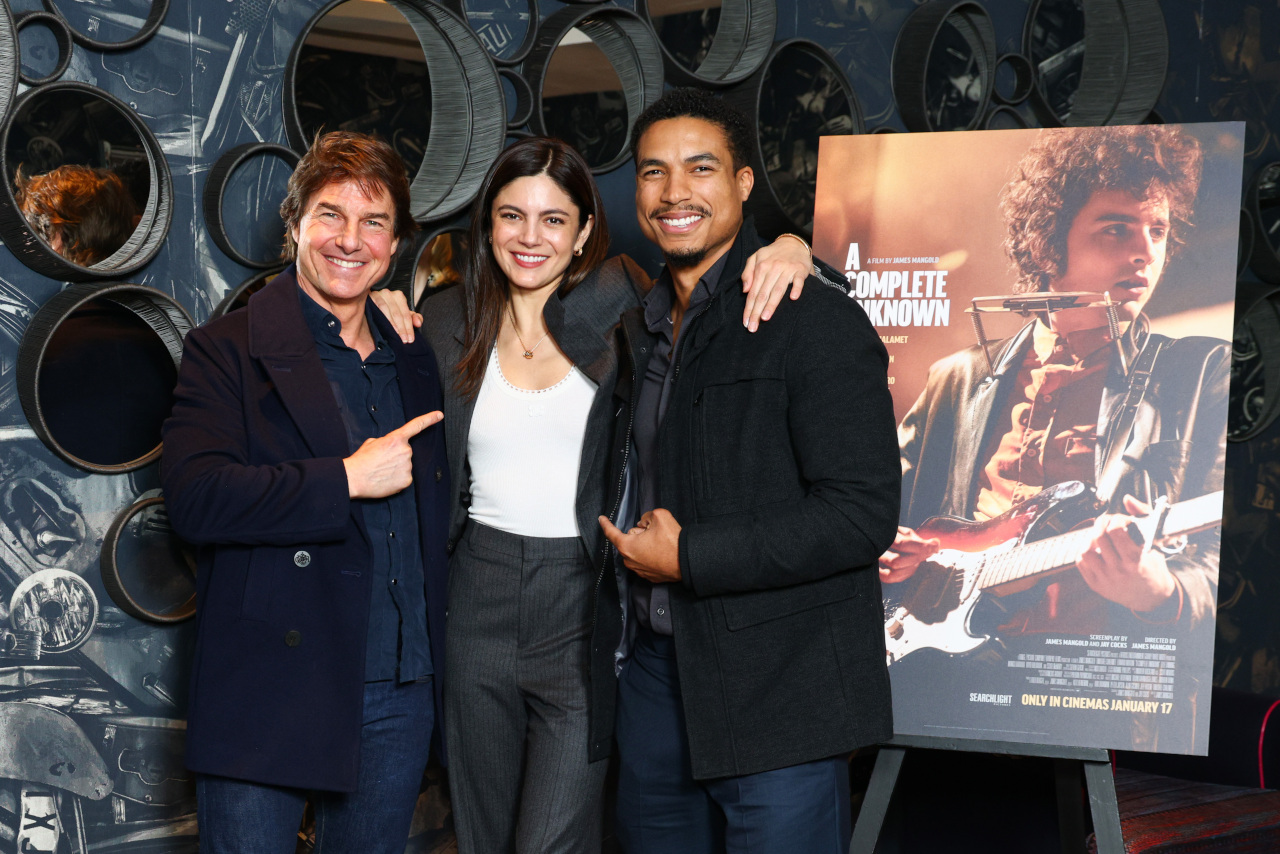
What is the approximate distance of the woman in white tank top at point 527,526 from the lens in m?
2.13

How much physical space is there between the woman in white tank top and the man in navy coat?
11 cm

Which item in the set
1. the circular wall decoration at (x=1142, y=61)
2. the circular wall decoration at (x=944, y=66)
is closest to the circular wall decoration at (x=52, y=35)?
the circular wall decoration at (x=944, y=66)

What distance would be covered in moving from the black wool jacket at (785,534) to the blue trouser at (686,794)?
7 centimetres

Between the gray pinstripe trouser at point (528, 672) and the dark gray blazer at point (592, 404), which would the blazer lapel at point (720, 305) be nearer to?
the dark gray blazer at point (592, 404)

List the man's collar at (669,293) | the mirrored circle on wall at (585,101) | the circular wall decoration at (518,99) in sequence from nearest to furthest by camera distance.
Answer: the man's collar at (669,293) → the circular wall decoration at (518,99) → the mirrored circle on wall at (585,101)

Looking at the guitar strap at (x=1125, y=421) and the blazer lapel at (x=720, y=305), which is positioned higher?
the blazer lapel at (x=720, y=305)

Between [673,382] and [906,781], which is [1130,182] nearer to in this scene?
[673,382]

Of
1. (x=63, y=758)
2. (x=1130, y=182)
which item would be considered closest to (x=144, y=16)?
(x=63, y=758)

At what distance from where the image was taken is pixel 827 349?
5.85 feet

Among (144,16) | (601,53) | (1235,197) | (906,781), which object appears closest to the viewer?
(144,16)

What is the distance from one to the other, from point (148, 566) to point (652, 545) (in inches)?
39.6

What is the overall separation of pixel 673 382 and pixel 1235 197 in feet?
4.20

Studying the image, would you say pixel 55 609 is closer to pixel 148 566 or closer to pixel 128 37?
pixel 148 566

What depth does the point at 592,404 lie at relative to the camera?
218 centimetres
